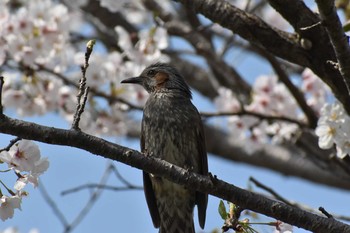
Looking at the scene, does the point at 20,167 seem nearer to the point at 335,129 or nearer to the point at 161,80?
the point at 335,129

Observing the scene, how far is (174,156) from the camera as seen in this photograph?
5.30 m

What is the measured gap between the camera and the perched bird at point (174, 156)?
5.32m

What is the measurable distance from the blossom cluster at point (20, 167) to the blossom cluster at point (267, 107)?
341 cm

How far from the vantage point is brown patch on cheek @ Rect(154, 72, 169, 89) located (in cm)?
619

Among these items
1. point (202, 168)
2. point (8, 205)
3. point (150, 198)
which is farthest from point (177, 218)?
point (8, 205)

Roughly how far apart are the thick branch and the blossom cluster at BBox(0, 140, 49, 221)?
0.38 m

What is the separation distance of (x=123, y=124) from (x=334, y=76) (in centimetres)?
314

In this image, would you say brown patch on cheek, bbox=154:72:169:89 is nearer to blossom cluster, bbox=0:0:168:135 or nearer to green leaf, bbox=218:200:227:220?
blossom cluster, bbox=0:0:168:135

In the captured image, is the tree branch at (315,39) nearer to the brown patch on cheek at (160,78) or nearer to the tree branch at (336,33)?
the tree branch at (336,33)

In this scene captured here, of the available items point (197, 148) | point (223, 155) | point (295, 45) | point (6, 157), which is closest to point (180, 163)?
point (197, 148)

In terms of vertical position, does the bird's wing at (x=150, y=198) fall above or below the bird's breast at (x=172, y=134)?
below

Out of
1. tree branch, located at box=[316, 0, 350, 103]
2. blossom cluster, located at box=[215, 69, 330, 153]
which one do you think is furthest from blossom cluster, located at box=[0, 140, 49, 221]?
blossom cluster, located at box=[215, 69, 330, 153]

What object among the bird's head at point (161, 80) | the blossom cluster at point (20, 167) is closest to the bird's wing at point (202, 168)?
the bird's head at point (161, 80)

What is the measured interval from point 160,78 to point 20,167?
2.96m
